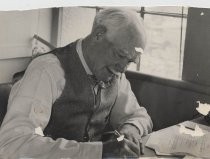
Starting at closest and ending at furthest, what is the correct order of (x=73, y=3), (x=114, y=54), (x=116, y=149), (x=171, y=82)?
(x=73, y=3) → (x=116, y=149) → (x=114, y=54) → (x=171, y=82)

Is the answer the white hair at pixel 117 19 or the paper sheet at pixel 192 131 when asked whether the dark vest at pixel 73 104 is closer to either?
the white hair at pixel 117 19

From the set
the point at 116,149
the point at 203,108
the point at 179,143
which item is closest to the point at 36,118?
the point at 116,149

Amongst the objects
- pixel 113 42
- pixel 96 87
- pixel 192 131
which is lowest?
pixel 192 131

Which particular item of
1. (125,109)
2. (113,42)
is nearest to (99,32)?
(113,42)

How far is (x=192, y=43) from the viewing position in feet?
2.65

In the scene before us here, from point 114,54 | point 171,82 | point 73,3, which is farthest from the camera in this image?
point 171,82

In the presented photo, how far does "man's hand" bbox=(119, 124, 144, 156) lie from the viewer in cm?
75

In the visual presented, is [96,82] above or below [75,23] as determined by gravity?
below

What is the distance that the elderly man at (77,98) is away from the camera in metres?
0.64

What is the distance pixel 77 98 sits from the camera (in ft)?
2.51

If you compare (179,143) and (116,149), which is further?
(179,143)

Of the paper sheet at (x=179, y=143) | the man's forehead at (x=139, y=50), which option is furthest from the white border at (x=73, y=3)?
the paper sheet at (x=179, y=143)

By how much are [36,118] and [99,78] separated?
178 millimetres

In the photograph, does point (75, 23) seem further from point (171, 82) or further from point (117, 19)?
point (171, 82)
